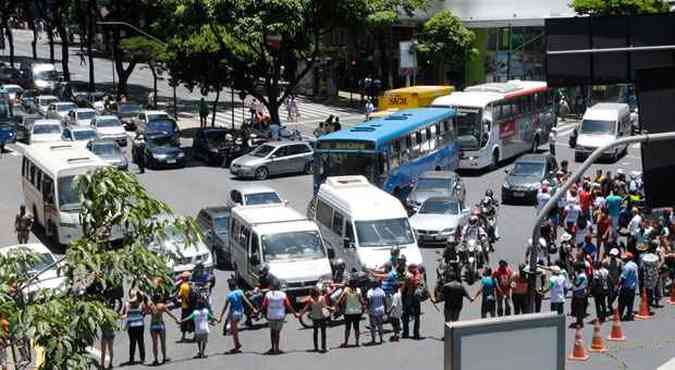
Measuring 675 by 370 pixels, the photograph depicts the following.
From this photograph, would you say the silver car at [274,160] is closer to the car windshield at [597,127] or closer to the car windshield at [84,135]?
the car windshield at [84,135]

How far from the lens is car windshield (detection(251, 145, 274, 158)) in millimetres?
41500

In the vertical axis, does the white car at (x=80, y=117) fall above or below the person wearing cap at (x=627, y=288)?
above

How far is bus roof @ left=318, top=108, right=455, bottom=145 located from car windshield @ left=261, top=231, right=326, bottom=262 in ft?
31.6

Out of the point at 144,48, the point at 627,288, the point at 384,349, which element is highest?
the point at 144,48

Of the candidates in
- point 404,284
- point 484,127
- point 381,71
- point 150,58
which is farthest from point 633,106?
point 404,284

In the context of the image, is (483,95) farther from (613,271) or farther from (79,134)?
(613,271)

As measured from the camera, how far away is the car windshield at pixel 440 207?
29875 mm

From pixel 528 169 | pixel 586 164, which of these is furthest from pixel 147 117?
pixel 586 164

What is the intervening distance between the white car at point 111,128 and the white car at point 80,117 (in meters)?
1.24

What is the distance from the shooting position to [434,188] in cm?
3272

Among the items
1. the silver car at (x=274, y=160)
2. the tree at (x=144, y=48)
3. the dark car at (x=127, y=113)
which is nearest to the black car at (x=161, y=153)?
the silver car at (x=274, y=160)

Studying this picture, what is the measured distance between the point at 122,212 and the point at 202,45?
1563 inches

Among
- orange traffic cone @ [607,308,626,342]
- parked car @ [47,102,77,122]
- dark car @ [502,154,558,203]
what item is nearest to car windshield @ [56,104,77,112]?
parked car @ [47,102,77,122]

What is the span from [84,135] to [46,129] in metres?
3.49
